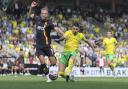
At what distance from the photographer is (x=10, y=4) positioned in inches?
1652

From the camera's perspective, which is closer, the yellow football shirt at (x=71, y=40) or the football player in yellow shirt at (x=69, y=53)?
the football player in yellow shirt at (x=69, y=53)

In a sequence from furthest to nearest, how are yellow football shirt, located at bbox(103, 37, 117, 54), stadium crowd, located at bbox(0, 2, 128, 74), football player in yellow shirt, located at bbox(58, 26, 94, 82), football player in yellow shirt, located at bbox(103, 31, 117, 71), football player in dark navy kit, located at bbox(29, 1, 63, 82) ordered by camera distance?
stadium crowd, located at bbox(0, 2, 128, 74) < yellow football shirt, located at bbox(103, 37, 117, 54) < football player in yellow shirt, located at bbox(103, 31, 117, 71) < football player in yellow shirt, located at bbox(58, 26, 94, 82) < football player in dark navy kit, located at bbox(29, 1, 63, 82)

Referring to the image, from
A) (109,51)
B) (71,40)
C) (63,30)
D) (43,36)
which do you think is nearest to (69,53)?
(71,40)

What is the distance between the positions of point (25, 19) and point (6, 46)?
5218 millimetres

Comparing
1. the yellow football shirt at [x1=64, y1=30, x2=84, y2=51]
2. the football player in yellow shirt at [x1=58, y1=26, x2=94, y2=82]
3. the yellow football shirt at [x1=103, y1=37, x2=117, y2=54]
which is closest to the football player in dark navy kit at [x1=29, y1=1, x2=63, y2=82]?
the football player in yellow shirt at [x1=58, y1=26, x2=94, y2=82]

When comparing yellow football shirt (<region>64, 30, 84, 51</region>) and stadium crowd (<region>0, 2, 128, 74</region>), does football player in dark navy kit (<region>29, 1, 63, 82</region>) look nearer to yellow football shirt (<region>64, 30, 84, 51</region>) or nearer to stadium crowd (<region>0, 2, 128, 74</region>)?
yellow football shirt (<region>64, 30, 84, 51</region>)

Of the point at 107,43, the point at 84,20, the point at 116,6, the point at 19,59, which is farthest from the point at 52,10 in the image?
the point at 107,43

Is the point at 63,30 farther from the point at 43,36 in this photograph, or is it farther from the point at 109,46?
the point at 43,36

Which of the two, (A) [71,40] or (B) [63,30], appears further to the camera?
(B) [63,30]

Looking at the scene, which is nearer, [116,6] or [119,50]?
[119,50]

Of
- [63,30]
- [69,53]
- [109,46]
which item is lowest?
[69,53]

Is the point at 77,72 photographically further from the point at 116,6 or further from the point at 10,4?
the point at 116,6

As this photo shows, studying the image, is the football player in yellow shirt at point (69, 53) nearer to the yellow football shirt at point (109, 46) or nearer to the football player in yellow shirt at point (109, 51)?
the football player in yellow shirt at point (109, 51)

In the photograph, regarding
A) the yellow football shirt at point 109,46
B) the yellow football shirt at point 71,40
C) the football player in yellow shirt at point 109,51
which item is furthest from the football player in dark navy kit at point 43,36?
the yellow football shirt at point 109,46
